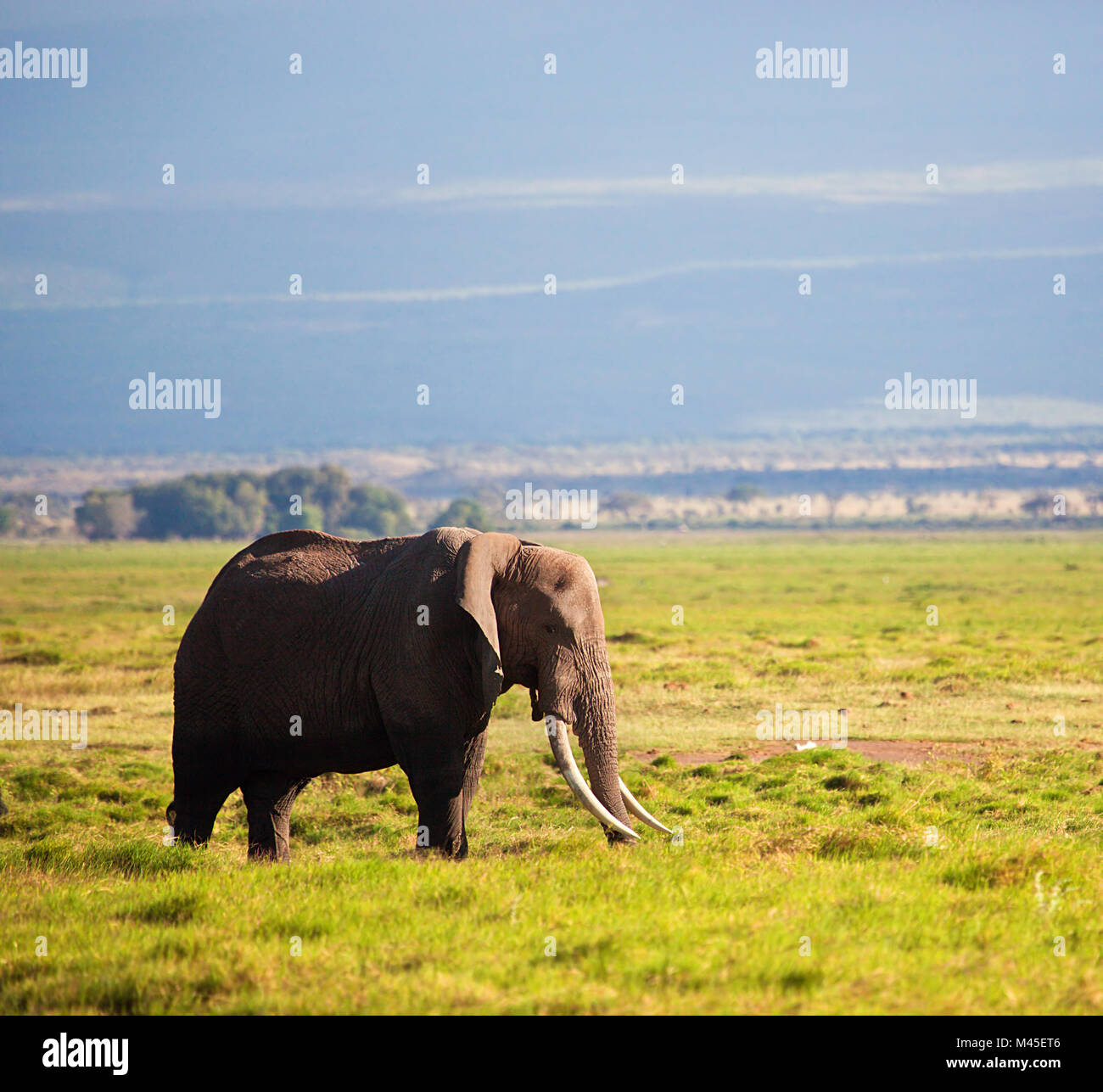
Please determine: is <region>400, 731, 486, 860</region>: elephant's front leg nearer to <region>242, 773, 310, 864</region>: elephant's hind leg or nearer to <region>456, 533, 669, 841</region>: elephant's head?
<region>456, 533, 669, 841</region>: elephant's head

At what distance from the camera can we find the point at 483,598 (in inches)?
441

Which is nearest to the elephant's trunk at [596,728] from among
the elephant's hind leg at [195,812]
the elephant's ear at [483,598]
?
the elephant's ear at [483,598]

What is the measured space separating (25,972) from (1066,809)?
1110 cm

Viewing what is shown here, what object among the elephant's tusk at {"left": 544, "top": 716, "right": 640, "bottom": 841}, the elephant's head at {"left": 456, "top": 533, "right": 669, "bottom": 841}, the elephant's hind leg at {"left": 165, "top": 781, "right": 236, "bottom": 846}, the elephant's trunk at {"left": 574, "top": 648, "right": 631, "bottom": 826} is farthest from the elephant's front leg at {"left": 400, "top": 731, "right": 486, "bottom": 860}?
the elephant's hind leg at {"left": 165, "top": 781, "right": 236, "bottom": 846}

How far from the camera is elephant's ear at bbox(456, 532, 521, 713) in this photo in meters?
11.1

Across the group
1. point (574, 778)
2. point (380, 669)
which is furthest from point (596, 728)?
point (380, 669)

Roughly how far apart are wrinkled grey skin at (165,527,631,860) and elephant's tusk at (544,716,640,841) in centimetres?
16

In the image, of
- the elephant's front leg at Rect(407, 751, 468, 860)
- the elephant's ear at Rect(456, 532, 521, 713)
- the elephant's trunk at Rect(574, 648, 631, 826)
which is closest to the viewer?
the elephant's ear at Rect(456, 532, 521, 713)

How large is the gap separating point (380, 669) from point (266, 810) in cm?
199

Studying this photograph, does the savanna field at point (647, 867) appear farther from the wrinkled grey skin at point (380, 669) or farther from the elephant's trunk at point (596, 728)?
the wrinkled grey skin at point (380, 669)

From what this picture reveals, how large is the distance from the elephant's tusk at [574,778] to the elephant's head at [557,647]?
Answer: 1cm

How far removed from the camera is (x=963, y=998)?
7098 mm

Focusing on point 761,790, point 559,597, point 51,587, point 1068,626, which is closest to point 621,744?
point 761,790
